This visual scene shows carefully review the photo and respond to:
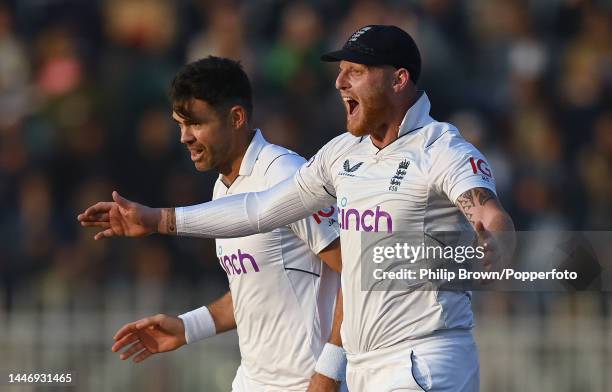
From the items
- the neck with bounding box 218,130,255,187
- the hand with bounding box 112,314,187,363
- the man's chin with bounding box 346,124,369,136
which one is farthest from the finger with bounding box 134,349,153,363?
the man's chin with bounding box 346,124,369,136

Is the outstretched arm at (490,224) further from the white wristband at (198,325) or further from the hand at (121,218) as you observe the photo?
the white wristband at (198,325)

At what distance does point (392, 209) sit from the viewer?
5.40 meters

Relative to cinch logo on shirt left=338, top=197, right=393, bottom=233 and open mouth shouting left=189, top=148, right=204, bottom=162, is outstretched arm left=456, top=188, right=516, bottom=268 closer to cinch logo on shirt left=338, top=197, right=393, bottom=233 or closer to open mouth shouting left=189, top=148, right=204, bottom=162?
cinch logo on shirt left=338, top=197, right=393, bottom=233

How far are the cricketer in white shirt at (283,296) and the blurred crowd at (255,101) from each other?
4.51 metres

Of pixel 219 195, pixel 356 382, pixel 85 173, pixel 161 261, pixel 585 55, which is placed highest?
pixel 585 55

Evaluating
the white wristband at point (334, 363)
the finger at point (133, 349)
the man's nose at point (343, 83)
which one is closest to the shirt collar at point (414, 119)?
the man's nose at point (343, 83)

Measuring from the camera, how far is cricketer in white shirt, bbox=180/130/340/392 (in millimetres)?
6230

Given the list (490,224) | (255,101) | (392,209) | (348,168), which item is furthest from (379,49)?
(255,101)

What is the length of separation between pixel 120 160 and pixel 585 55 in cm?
429

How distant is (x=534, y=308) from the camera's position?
10000 mm

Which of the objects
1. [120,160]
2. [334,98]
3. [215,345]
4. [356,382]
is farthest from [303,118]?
[356,382]

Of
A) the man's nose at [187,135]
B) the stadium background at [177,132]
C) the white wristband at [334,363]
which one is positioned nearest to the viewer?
the white wristband at [334,363]

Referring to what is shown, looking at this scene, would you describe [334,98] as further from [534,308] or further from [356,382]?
[356,382]

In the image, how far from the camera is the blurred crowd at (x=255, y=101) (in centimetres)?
1123
